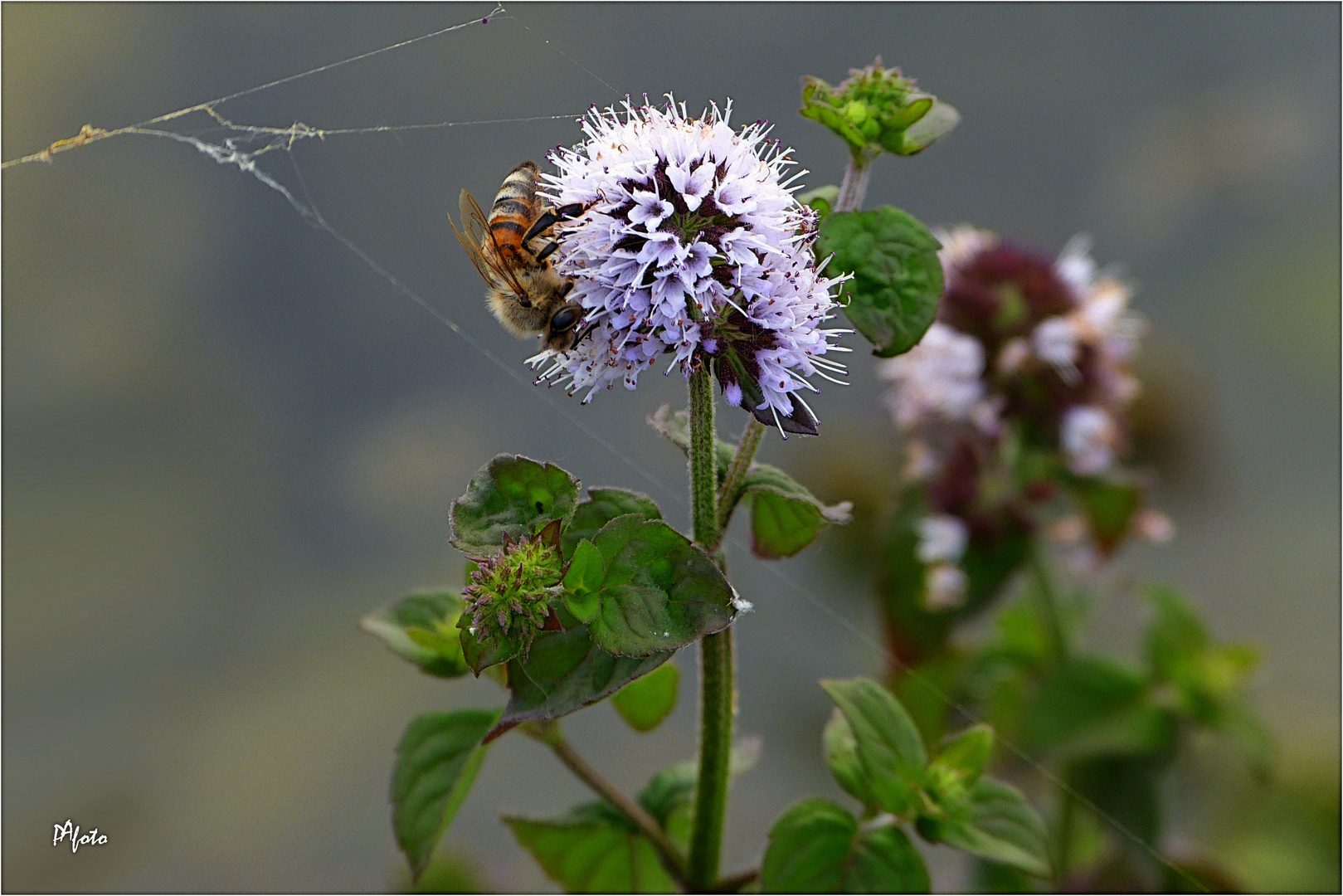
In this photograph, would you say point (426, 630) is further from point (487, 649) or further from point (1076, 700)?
point (1076, 700)

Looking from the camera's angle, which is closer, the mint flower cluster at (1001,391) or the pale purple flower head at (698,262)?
the pale purple flower head at (698,262)

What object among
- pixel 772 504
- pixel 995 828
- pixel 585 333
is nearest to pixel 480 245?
pixel 585 333

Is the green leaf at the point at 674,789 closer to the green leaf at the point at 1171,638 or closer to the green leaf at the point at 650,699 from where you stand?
the green leaf at the point at 650,699

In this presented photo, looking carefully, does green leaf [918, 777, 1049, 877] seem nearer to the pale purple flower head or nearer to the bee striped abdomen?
the pale purple flower head
